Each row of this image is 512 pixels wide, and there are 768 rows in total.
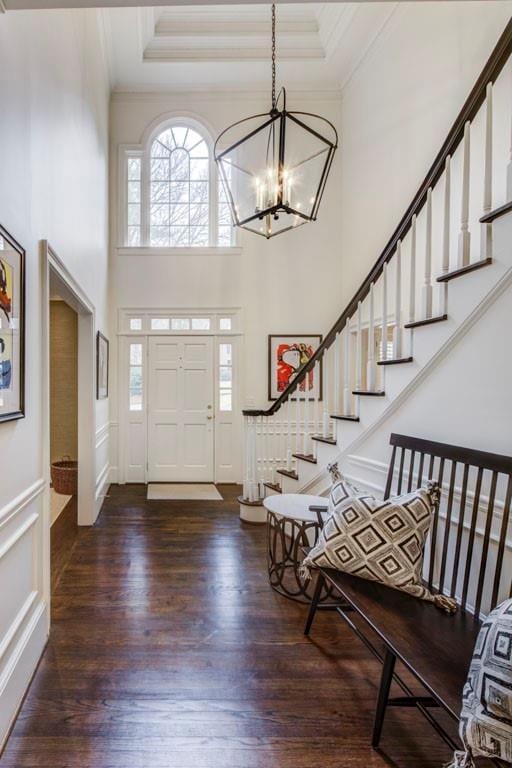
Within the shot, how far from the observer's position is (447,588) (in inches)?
76.5

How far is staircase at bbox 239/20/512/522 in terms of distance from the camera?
174cm

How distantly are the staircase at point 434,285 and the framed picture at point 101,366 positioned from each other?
1631 mm

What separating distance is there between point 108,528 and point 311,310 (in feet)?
12.0

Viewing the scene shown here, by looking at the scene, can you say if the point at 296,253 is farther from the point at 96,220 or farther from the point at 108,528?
the point at 108,528

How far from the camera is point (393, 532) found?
183 centimetres

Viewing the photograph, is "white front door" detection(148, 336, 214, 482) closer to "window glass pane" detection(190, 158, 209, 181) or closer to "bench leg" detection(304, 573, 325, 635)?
"window glass pane" detection(190, 158, 209, 181)

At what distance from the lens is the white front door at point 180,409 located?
5.48 meters

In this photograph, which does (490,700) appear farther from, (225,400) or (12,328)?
(225,400)

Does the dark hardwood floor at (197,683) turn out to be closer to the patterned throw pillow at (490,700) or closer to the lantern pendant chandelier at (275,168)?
the patterned throw pillow at (490,700)

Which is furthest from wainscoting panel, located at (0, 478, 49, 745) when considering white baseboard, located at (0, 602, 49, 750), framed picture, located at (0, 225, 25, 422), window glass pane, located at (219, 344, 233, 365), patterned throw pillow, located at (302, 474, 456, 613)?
window glass pane, located at (219, 344, 233, 365)

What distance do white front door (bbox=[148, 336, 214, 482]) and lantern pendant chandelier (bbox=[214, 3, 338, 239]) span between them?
6.21 ft

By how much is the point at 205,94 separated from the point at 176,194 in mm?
1342

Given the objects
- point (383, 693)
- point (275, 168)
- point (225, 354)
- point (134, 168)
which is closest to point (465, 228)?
point (275, 168)

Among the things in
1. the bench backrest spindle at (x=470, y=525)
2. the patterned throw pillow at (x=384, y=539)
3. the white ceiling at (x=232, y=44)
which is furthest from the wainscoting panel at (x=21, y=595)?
the white ceiling at (x=232, y=44)
